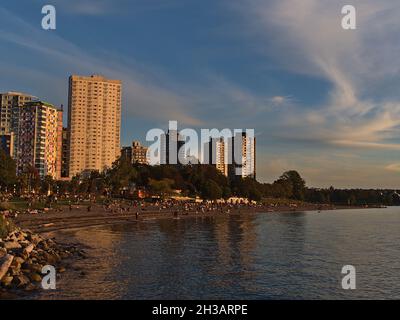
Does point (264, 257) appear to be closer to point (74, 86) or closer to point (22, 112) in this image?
point (22, 112)

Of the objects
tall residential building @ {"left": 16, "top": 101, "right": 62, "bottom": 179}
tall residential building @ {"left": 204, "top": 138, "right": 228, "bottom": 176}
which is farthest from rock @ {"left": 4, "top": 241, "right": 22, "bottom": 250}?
tall residential building @ {"left": 204, "top": 138, "right": 228, "bottom": 176}

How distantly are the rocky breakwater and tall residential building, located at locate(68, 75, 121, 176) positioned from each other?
143995mm

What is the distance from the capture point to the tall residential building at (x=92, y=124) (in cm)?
17475

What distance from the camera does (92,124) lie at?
177625 millimetres

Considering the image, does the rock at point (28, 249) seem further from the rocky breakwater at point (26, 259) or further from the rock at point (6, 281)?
the rock at point (6, 281)

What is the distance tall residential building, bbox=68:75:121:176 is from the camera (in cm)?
17475

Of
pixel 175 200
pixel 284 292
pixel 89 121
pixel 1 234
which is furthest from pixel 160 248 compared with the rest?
pixel 89 121

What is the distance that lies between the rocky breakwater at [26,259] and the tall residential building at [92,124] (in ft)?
472

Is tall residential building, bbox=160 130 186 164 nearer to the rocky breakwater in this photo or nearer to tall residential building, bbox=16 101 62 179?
tall residential building, bbox=16 101 62 179

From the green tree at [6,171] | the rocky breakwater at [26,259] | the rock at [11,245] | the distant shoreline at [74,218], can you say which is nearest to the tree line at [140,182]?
the green tree at [6,171]

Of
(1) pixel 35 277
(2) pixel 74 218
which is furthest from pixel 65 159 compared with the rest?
(1) pixel 35 277

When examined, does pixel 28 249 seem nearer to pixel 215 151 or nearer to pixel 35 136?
pixel 35 136

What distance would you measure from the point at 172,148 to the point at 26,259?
494 ft
